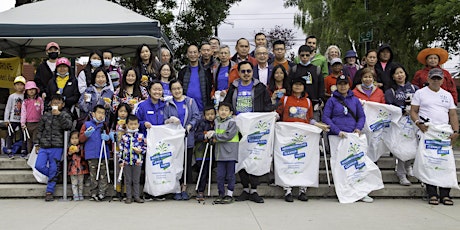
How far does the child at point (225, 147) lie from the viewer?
20.9 feet

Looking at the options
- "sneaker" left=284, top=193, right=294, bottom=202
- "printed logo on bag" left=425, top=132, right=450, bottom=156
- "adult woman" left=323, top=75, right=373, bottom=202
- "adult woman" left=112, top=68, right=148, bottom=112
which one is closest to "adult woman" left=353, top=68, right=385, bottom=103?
"adult woman" left=323, top=75, right=373, bottom=202

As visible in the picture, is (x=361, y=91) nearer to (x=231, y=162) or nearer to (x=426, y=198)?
(x=426, y=198)

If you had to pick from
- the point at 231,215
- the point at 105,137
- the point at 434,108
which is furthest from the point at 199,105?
the point at 434,108

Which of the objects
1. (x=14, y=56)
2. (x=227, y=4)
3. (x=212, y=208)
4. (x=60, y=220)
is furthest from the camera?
(x=227, y=4)

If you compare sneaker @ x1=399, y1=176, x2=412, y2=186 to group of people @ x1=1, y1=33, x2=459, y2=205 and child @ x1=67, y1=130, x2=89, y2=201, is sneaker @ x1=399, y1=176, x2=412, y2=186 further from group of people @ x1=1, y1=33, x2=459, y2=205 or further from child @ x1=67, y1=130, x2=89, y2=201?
child @ x1=67, y1=130, x2=89, y2=201

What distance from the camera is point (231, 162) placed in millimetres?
6449

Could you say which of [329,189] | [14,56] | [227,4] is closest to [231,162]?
[329,189]

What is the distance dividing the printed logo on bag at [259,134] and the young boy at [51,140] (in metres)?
2.77

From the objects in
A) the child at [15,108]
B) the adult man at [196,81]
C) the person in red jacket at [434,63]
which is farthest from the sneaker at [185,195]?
the person in red jacket at [434,63]

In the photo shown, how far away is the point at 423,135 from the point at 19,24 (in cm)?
743

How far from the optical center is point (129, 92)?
6.93m

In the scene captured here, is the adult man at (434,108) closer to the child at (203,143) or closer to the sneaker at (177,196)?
the child at (203,143)

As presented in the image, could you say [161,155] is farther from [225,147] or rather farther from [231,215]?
[231,215]

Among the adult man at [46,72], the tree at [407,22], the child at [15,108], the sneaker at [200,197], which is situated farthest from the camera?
the tree at [407,22]
